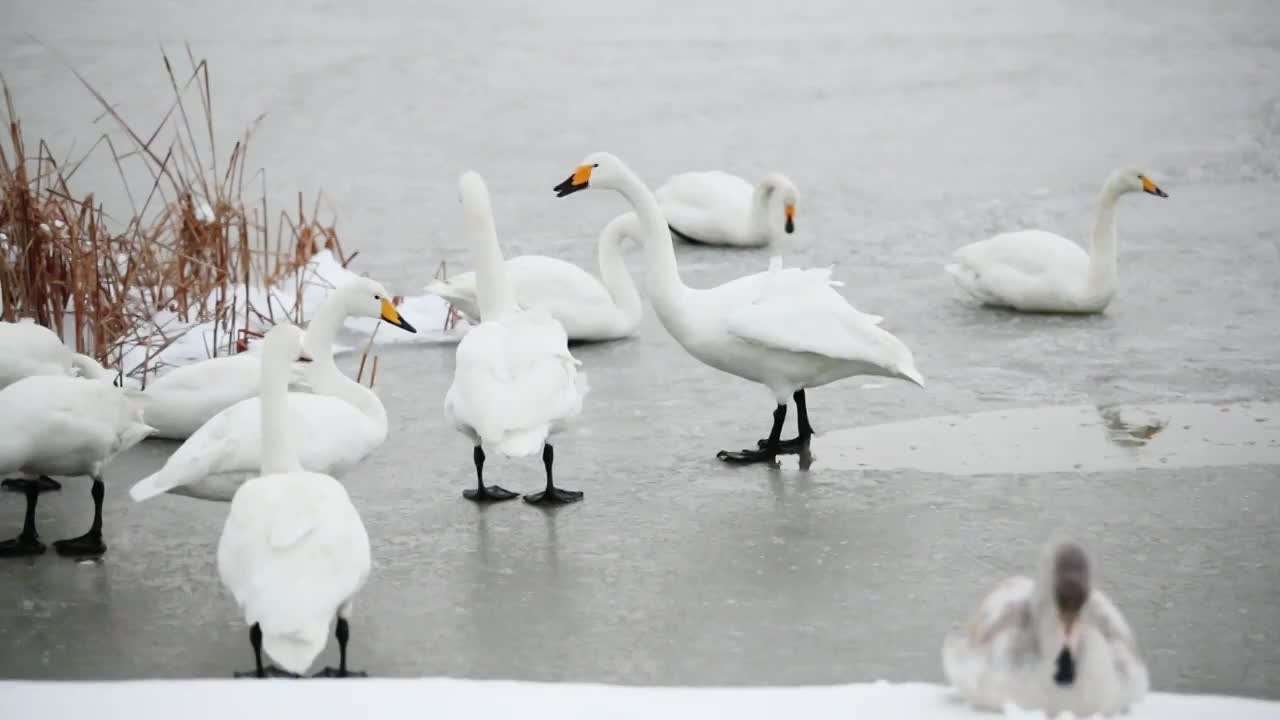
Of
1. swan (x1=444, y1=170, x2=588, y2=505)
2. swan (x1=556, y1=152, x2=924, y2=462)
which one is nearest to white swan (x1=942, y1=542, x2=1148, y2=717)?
swan (x1=444, y1=170, x2=588, y2=505)

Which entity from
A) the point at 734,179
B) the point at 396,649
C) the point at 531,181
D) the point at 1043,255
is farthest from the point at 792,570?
the point at 531,181

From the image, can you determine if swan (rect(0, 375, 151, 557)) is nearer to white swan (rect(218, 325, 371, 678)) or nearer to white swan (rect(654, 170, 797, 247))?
white swan (rect(218, 325, 371, 678))

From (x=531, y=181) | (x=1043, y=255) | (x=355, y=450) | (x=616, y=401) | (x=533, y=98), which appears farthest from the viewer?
(x=533, y=98)

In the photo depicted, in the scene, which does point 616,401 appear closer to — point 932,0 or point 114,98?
point 114,98

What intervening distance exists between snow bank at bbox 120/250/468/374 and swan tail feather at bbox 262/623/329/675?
3.32m

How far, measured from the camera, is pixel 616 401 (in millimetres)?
7637

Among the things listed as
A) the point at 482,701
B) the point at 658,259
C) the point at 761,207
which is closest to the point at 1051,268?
the point at 761,207

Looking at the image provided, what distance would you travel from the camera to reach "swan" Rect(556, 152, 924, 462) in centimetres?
660

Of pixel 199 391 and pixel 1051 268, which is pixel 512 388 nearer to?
pixel 199 391

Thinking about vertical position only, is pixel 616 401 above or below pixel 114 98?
below

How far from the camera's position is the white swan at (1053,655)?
3.71 m

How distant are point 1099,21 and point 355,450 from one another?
1497 centimetres

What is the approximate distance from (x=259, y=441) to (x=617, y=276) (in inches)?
133

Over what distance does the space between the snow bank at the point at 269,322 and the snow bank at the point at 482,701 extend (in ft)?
11.3
